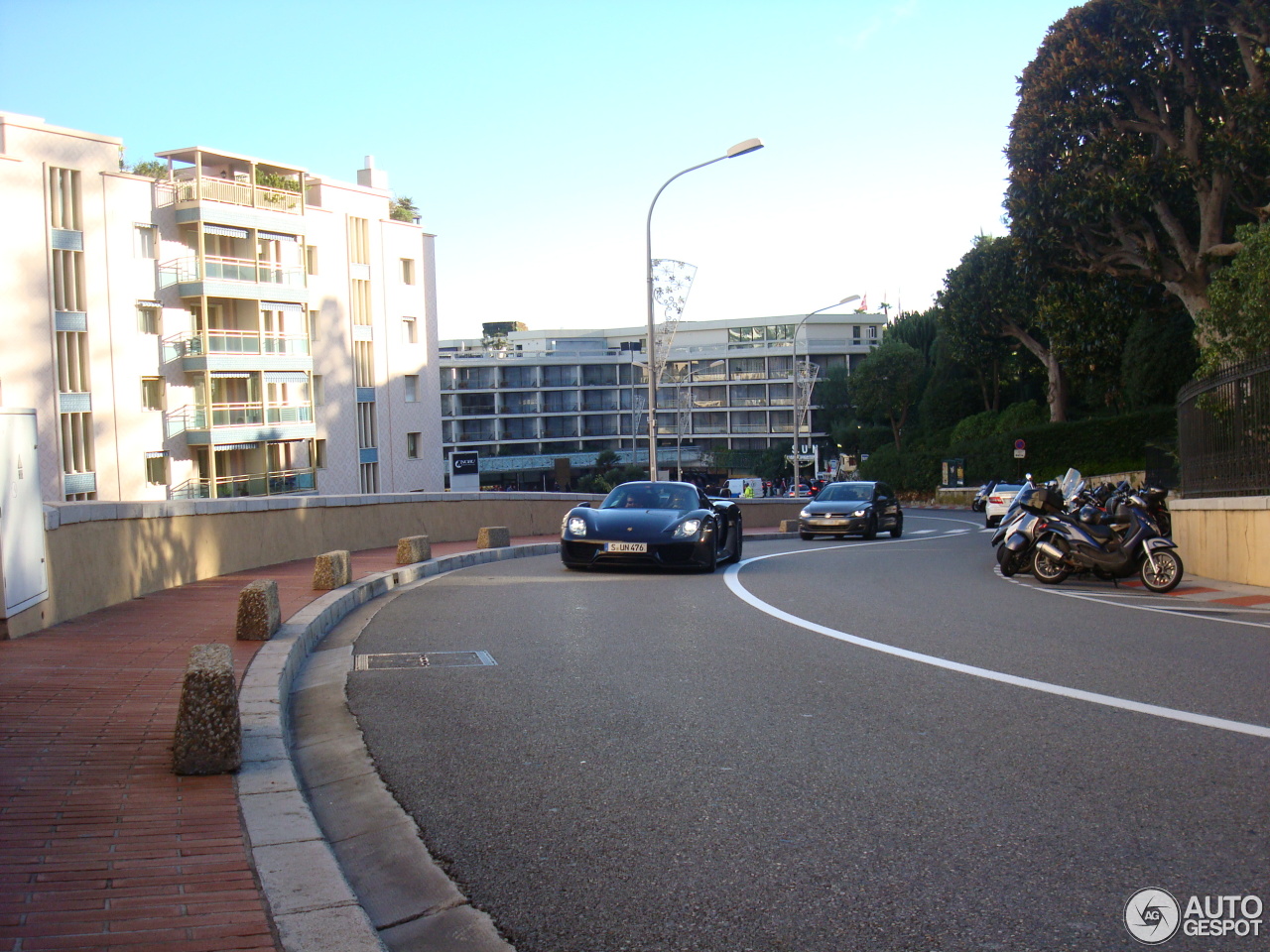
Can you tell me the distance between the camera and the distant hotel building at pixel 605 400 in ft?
354

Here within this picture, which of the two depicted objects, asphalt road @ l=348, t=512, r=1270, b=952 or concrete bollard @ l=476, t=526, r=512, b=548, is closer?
asphalt road @ l=348, t=512, r=1270, b=952

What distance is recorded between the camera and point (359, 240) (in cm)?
5600

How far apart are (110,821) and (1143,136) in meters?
30.1

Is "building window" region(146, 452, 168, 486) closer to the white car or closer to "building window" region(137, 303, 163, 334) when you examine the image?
"building window" region(137, 303, 163, 334)

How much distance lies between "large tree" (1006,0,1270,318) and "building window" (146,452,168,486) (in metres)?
33.0

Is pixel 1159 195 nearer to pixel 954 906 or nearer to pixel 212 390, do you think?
pixel 954 906

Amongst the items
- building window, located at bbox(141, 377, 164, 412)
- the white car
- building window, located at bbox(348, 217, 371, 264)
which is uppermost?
building window, located at bbox(348, 217, 371, 264)


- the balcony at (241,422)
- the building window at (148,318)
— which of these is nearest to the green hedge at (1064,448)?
the balcony at (241,422)

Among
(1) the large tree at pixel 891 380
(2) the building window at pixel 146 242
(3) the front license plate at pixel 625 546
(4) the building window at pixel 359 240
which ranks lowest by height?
(3) the front license plate at pixel 625 546

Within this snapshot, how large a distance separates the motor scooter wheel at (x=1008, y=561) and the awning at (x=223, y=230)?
3963cm

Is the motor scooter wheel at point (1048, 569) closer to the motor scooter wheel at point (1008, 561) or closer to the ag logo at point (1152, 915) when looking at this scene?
the motor scooter wheel at point (1008, 561)

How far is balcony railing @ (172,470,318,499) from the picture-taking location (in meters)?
46.4

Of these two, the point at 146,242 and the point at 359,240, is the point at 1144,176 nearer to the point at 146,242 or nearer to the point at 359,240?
the point at 146,242

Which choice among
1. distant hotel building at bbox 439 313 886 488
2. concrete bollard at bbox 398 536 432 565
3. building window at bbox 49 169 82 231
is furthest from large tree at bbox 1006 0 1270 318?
distant hotel building at bbox 439 313 886 488
